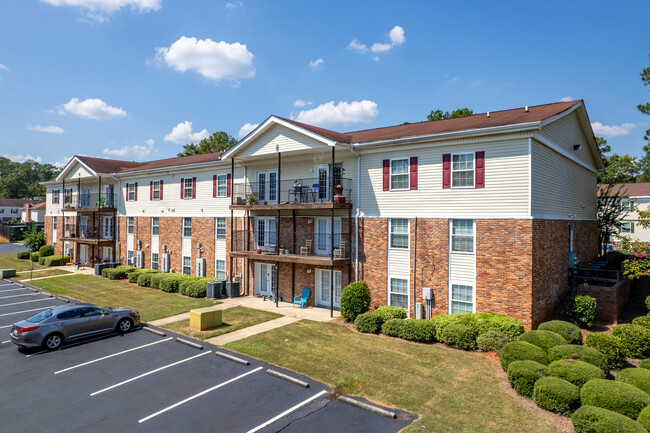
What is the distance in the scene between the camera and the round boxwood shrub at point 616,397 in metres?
8.06

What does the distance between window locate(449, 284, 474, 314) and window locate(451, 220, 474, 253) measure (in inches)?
59.8

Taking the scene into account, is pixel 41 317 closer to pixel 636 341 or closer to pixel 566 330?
pixel 566 330

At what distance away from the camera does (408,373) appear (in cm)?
1120

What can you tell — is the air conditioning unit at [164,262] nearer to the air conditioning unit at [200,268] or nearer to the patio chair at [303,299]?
the air conditioning unit at [200,268]

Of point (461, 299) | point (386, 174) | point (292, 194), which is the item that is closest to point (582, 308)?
point (461, 299)

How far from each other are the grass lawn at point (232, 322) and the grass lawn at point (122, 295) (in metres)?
2.01

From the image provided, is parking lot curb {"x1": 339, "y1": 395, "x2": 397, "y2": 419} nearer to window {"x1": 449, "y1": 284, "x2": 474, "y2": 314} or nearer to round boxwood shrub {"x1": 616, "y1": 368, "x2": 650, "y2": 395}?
round boxwood shrub {"x1": 616, "y1": 368, "x2": 650, "y2": 395}

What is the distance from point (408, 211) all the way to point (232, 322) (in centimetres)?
932

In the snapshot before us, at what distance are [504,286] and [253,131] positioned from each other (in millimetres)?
14445

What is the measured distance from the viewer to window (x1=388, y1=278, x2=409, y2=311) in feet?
54.7

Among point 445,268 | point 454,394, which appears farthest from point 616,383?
point 445,268

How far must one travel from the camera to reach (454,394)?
990 centimetres

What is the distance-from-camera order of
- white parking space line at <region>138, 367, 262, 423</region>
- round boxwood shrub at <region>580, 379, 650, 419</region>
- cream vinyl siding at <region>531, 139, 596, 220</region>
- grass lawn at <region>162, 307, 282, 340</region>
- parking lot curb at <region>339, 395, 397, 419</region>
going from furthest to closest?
1. grass lawn at <region>162, 307, 282, 340</region>
2. cream vinyl siding at <region>531, 139, 596, 220</region>
3. white parking space line at <region>138, 367, 262, 423</region>
4. parking lot curb at <region>339, 395, 397, 419</region>
5. round boxwood shrub at <region>580, 379, 650, 419</region>

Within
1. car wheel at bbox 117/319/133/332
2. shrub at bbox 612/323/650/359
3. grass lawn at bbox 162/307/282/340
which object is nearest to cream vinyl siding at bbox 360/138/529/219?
shrub at bbox 612/323/650/359
